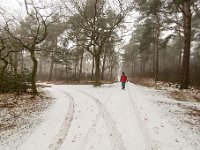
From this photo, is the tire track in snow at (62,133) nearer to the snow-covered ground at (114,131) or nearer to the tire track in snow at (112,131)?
the snow-covered ground at (114,131)

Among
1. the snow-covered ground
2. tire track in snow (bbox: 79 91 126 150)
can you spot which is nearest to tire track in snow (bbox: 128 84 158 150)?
the snow-covered ground

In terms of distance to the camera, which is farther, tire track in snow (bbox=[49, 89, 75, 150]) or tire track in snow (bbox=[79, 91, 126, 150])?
tire track in snow (bbox=[49, 89, 75, 150])


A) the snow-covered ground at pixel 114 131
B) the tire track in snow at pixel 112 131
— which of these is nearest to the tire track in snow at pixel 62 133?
the snow-covered ground at pixel 114 131

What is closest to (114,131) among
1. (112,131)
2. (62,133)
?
(112,131)

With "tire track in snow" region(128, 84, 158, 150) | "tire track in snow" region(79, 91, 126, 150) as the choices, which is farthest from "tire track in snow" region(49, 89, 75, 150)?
"tire track in snow" region(128, 84, 158, 150)

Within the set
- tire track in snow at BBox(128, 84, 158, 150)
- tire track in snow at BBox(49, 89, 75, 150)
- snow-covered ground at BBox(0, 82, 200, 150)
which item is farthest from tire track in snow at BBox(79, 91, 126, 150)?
tire track in snow at BBox(49, 89, 75, 150)

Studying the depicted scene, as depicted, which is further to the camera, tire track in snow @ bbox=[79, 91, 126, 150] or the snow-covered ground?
the snow-covered ground

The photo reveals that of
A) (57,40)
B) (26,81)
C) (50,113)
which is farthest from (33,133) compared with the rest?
(57,40)

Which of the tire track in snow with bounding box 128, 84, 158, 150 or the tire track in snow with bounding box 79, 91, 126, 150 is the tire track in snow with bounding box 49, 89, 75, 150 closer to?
the tire track in snow with bounding box 79, 91, 126, 150

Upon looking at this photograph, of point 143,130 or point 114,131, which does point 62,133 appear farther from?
point 143,130

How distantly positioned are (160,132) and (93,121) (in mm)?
2701

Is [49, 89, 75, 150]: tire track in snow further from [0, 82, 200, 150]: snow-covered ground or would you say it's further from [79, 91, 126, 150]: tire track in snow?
[79, 91, 126, 150]: tire track in snow

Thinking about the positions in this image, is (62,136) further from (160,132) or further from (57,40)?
(57,40)

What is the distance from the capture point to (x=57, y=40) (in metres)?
41.9
